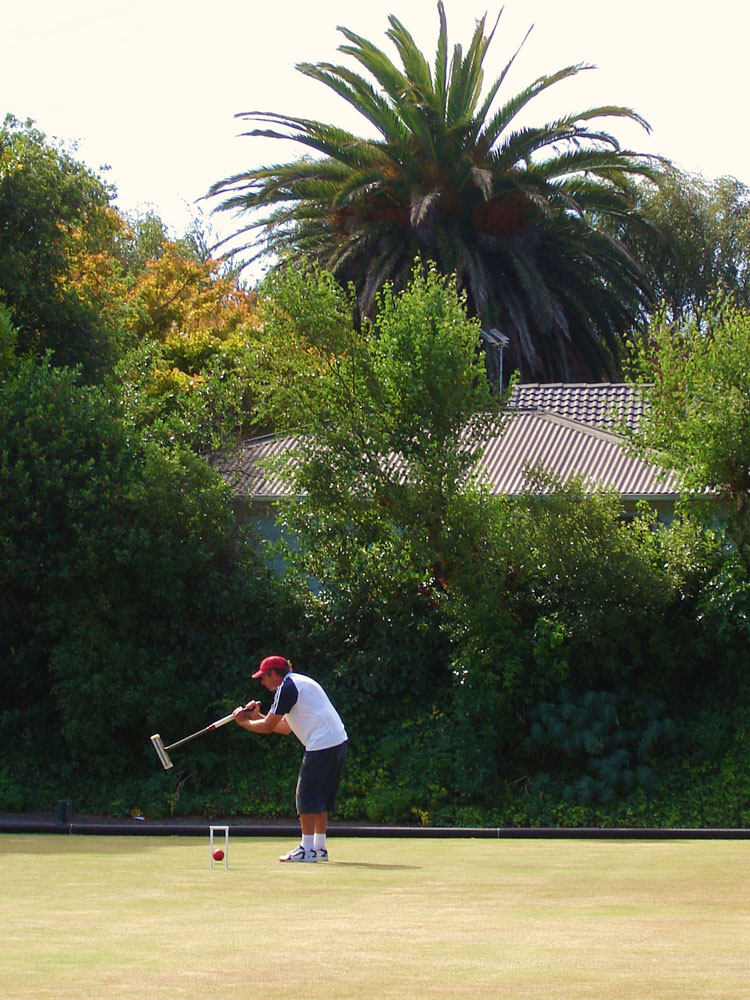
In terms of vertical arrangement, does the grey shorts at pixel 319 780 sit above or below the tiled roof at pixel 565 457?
below

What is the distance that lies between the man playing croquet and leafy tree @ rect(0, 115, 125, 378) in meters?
12.1

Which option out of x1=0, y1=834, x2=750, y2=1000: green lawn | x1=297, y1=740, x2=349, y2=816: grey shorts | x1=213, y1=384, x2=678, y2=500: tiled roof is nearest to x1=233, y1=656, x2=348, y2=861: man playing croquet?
x1=297, y1=740, x2=349, y2=816: grey shorts

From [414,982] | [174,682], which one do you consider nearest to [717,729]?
[174,682]

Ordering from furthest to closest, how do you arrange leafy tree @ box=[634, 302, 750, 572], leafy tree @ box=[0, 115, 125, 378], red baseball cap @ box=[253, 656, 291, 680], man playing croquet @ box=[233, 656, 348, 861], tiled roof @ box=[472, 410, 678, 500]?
tiled roof @ box=[472, 410, 678, 500]
leafy tree @ box=[0, 115, 125, 378]
leafy tree @ box=[634, 302, 750, 572]
red baseball cap @ box=[253, 656, 291, 680]
man playing croquet @ box=[233, 656, 348, 861]

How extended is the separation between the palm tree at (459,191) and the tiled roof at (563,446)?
117 inches

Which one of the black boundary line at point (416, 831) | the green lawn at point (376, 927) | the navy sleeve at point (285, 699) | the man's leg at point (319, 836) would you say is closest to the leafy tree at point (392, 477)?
the black boundary line at point (416, 831)

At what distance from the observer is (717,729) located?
17422 mm

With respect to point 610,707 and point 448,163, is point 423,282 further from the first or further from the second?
point 448,163

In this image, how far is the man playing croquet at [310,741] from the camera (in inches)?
434

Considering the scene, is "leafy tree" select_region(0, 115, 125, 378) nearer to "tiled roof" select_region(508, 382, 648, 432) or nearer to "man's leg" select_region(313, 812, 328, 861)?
"tiled roof" select_region(508, 382, 648, 432)

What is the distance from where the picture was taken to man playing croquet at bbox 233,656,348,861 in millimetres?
11031

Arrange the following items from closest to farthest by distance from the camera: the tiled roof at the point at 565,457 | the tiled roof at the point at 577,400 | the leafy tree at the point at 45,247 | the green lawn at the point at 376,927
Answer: the green lawn at the point at 376,927 < the leafy tree at the point at 45,247 < the tiled roof at the point at 565,457 < the tiled roof at the point at 577,400

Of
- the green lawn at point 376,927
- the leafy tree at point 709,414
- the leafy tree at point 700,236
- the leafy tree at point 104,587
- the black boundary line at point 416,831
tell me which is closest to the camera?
the green lawn at point 376,927

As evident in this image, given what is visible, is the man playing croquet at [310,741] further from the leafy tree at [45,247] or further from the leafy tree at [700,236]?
the leafy tree at [700,236]
